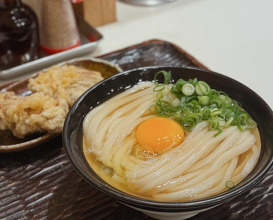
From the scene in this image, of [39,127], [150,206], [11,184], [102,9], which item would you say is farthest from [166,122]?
[102,9]

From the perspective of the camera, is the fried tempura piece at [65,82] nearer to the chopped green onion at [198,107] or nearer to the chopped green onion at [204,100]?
the chopped green onion at [198,107]

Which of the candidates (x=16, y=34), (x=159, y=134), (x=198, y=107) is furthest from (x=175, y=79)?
(x=16, y=34)

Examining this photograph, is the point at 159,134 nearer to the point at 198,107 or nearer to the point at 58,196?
the point at 198,107

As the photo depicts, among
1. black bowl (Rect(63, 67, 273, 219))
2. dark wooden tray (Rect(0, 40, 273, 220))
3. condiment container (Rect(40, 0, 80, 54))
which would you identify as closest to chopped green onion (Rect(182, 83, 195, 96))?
black bowl (Rect(63, 67, 273, 219))

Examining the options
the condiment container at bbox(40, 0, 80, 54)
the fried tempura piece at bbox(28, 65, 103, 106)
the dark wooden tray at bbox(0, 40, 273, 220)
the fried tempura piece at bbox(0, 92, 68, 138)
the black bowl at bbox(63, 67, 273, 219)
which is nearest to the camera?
the black bowl at bbox(63, 67, 273, 219)

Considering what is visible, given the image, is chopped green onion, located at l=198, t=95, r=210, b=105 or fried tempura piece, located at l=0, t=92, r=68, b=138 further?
fried tempura piece, located at l=0, t=92, r=68, b=138

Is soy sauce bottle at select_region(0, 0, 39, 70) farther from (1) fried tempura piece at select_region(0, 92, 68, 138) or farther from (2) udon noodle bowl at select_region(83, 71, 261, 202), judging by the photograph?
(2) udon noodle bowl at select_region(83, 71, 261, 202)

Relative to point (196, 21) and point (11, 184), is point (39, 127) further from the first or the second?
point (196, 21)
